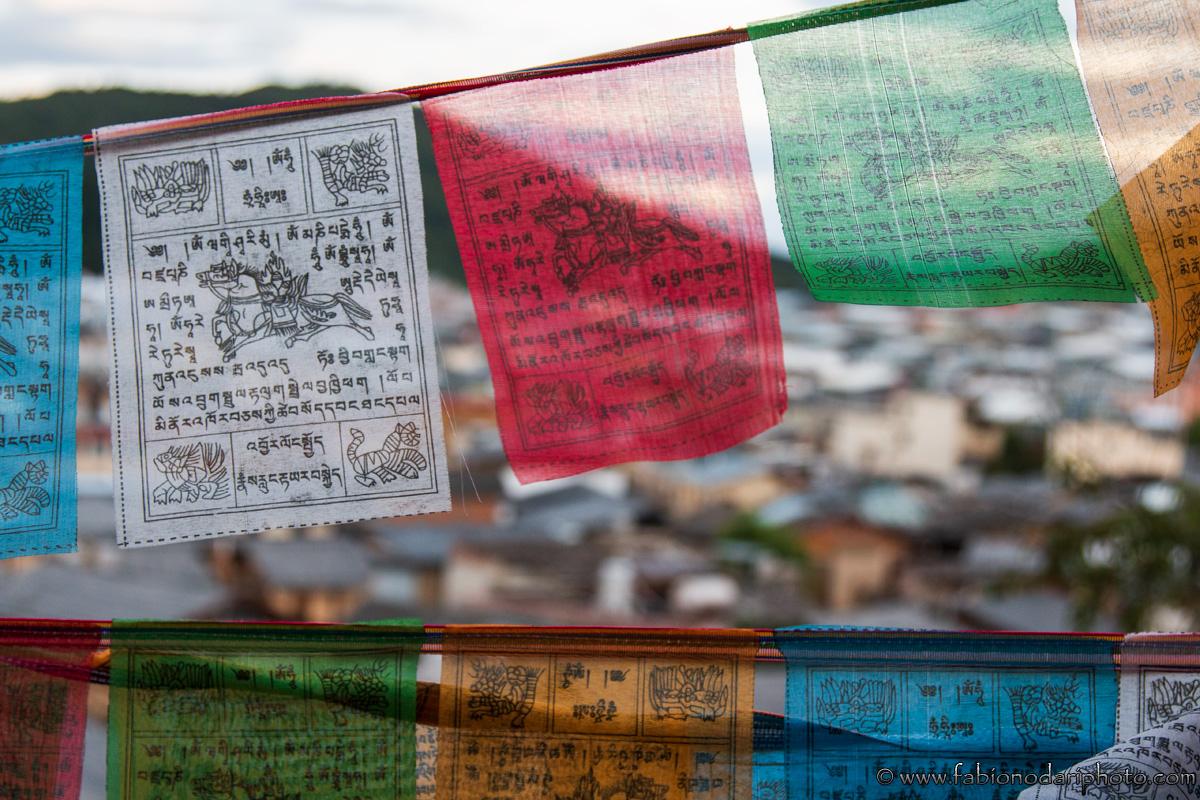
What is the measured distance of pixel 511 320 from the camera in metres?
1.51

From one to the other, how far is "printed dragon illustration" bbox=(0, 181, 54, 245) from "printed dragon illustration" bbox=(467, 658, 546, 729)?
96cm

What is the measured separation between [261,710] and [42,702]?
1.15 feet

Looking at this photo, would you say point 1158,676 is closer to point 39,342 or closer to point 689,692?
point 689,692

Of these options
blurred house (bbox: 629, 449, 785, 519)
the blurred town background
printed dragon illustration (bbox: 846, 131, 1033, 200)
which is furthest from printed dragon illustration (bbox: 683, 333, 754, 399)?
blurred house (bbox: 629, 449, 785, 519)

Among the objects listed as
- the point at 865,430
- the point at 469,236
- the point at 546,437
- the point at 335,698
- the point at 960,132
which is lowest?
the point at 865,430

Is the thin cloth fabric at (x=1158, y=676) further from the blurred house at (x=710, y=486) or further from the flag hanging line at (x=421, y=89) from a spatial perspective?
the blurred house at (x=710, y=486)

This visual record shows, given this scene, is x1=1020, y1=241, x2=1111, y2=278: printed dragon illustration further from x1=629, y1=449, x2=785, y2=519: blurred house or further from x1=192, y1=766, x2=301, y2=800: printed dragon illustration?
x1=629, y1=449, x2=785, y2=519: blurred house

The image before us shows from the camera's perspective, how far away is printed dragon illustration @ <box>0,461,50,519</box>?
4.79 feet

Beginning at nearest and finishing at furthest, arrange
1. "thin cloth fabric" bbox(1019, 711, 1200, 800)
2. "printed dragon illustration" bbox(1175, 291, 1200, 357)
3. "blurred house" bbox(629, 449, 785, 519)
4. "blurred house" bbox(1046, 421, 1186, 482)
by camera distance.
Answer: "thin cloth fabric" bbox(1019, 711, 1200, 800) → "printed dragon illustration" bbox(1175, 291, 1200, 357) → "blurred house" bbox(1046, 421, 1186, 482) → "blurred house" bbox(629, 449, 785, 519)

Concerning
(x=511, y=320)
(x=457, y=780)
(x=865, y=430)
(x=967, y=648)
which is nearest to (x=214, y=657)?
(x=457, y=780)

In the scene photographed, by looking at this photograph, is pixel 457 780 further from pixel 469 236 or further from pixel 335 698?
pixel 469 236

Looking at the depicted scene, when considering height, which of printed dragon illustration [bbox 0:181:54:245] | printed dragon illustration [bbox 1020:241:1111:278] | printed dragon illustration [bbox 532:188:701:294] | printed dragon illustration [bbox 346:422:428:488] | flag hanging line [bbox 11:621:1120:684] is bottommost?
flag hanging line [bbox 11:621:1120:684]

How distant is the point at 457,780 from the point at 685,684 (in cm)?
38

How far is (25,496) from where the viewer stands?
146cm
